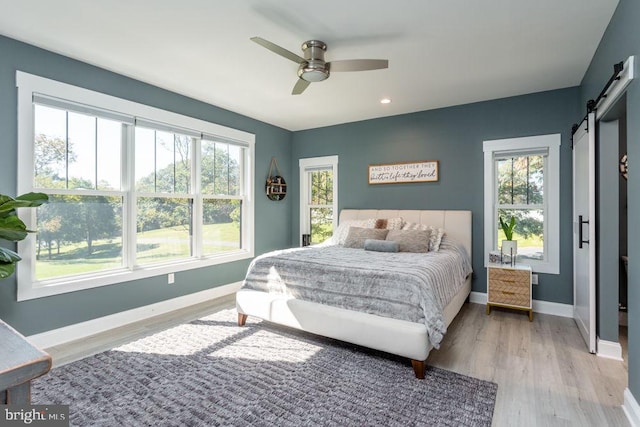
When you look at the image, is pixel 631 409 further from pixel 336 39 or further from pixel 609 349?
pixel 336 39

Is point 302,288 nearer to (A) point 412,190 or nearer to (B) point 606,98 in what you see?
(A) point 412,190

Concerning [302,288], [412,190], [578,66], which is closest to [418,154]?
[412,190]

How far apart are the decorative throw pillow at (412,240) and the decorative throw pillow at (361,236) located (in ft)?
0.54

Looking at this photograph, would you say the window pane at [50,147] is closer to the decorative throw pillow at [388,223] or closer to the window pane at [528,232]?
the decorative throw pillow at [388,223]

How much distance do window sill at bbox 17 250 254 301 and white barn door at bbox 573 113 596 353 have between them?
4.11 metres

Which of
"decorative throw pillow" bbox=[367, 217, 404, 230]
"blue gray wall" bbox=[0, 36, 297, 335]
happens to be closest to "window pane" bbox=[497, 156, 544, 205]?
"decorative throw pillow" bbox=[367, 217, 404, 230]

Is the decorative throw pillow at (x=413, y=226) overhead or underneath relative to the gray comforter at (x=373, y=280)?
overhead

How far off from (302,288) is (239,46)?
2.22 meters

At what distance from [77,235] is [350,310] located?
2.76 meters

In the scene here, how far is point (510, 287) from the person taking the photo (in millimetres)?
3635

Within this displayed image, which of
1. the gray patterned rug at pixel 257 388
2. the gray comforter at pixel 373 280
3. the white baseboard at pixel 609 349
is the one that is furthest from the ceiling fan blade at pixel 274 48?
the white baseboard at pixel 609 349

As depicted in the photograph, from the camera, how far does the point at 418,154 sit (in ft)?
15.4

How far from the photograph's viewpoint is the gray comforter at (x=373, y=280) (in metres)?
2.46

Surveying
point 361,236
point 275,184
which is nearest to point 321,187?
point 275,184
